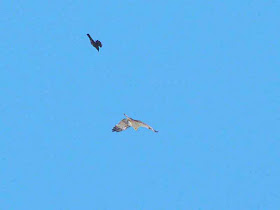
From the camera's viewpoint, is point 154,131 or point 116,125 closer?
point 154,131

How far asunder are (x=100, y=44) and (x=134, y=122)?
4589 mm

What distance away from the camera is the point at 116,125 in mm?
37125

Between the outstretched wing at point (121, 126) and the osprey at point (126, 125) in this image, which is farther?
the outstretched wing at point (121, 126)

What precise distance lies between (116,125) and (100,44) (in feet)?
14.6

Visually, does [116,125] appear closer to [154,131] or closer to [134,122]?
[134,122]

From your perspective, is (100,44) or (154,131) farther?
(100,44)

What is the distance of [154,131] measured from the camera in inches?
1323

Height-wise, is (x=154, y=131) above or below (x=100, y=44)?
below

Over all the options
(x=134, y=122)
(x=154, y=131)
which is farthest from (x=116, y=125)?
(x=154, y=131)

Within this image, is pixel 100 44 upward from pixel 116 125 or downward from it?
upward

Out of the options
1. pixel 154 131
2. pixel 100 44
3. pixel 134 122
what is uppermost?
pixel 100 44

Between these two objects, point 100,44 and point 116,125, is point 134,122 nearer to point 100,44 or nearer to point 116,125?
Result: point 116,125

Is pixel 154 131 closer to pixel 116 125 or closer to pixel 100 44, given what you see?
pixel 116 125

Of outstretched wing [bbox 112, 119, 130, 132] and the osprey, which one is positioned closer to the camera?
the osprey
